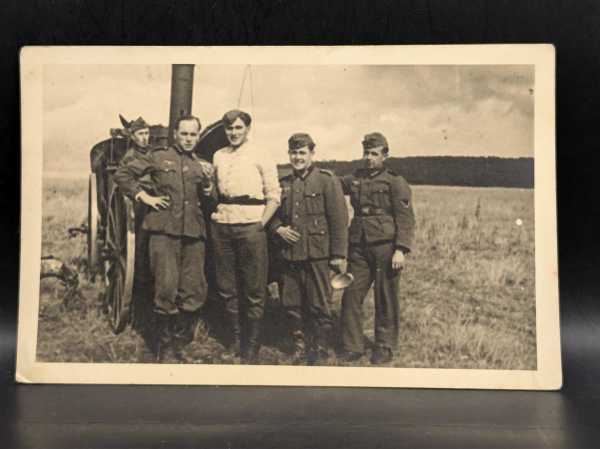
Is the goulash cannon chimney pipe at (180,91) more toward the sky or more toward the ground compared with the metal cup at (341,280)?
more toward the sky

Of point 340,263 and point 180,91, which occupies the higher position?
point 180,91

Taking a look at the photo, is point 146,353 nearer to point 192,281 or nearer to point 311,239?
point 192,281

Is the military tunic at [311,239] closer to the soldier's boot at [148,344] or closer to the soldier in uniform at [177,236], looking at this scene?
Result: the soldier in uniform at [177,236]

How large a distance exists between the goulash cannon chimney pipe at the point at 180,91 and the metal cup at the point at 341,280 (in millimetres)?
462

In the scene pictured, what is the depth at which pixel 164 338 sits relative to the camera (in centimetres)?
167

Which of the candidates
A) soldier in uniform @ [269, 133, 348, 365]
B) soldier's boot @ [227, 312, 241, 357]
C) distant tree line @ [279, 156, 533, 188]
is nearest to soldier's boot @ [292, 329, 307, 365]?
soldier in uniform @ [269, 133, 348, 365]

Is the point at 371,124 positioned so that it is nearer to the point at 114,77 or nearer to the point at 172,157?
the point at 172,157

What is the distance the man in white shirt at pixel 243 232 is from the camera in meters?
1.66

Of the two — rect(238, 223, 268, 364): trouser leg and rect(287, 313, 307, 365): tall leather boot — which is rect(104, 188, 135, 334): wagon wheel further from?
rect(287, 313, 307, 365): tall leather boot

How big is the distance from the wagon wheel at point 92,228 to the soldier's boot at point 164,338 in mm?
180

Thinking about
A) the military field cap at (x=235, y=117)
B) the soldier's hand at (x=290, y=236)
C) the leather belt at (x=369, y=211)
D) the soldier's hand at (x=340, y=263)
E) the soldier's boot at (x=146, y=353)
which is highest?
the military field cap at (x=235, y=117)

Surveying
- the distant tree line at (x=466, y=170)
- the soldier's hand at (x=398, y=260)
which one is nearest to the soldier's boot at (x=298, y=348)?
the soldier's hand at (x=398, y=260)

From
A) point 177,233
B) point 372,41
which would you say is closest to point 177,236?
point 177,233

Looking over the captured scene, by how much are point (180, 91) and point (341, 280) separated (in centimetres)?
54
